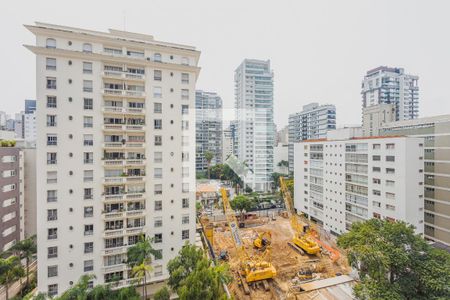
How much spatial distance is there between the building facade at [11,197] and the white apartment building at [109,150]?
11.6 metres

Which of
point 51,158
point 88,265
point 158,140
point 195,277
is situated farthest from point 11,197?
point 195,277

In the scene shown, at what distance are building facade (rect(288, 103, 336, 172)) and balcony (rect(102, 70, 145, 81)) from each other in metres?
49.1

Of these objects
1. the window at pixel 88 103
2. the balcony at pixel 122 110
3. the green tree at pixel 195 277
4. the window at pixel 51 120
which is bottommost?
the green tree at pixel 195 277

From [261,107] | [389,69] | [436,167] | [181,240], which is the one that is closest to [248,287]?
[181,240]

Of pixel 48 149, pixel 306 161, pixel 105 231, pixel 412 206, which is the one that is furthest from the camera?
pixel 306 161

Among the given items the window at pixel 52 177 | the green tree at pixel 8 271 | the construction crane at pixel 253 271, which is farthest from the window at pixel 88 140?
the construction crane at pixel 253 271

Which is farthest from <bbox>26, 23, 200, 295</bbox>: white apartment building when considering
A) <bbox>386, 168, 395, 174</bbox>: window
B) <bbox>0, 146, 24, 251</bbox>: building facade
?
<bbox>386, 168, 395, 174</bbox>: window

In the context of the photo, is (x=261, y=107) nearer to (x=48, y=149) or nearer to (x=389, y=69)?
(x=389, y=69)

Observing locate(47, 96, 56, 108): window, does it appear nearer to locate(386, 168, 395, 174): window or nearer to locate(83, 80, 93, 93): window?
locate(83, 80, 93, 93): window

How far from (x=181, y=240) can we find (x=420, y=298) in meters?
17.3

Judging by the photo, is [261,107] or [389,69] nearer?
[261,107]

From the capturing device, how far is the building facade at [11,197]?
70.7ft

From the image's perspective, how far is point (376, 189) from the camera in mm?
24266

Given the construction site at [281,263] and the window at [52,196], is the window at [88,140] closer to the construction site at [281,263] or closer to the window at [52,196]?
the window at [52,196]
